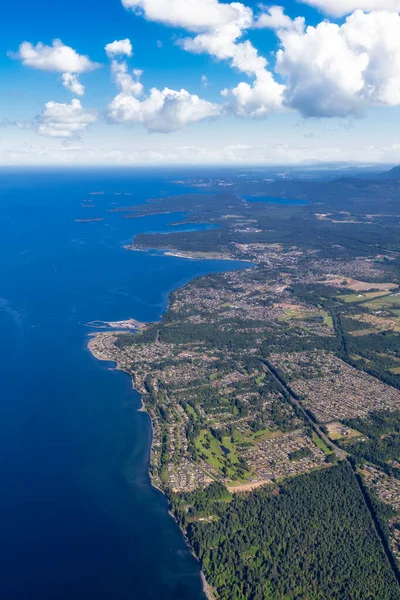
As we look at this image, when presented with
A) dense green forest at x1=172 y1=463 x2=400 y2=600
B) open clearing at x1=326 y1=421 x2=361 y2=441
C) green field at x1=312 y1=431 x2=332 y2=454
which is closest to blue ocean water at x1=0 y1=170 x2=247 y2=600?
dense green forest at x1=172 y1=463 x2=400 y2=600

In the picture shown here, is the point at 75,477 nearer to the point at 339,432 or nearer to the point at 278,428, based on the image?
the point at 278,428

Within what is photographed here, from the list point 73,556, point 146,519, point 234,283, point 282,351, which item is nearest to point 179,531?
point 146,519

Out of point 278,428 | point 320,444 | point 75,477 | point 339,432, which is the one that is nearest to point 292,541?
point 320,444

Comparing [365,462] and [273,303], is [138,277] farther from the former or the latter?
[365,462]

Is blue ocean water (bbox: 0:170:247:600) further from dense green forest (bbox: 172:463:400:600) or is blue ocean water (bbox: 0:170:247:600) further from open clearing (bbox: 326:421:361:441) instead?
open clearing (bbox: 326:421:361:441)

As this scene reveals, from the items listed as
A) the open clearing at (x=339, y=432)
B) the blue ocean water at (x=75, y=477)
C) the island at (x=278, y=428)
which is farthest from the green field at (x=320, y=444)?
the blue ocean water at (x=75, y=477)
